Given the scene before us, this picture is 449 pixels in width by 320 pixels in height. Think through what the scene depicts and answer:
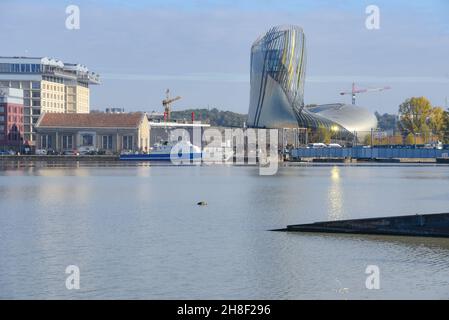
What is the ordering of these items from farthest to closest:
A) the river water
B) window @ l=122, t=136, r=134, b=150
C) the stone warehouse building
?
1. window @ l=122, t=136, r=134, b=150
2. the stone warehouse building
3. the river water

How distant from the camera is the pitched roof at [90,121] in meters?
157

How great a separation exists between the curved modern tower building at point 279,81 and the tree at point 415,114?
90.0 feet

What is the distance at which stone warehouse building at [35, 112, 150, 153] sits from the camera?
15675 centimetres

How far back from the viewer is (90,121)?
157625 millimetres

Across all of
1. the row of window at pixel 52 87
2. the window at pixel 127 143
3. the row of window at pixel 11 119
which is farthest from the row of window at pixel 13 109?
the window at pixel 127 143

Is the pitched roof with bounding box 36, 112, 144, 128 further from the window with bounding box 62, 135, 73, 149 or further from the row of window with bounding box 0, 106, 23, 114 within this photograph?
the row of window with bounding box 0, 106, 23, 114

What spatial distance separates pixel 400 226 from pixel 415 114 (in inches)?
5371

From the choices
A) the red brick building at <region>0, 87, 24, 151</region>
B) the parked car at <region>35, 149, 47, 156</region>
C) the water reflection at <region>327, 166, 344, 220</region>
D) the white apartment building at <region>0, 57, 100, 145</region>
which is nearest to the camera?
the water reflection at <region>327, 166, 344, 220</region>

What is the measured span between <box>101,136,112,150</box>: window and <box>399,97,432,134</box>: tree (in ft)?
178

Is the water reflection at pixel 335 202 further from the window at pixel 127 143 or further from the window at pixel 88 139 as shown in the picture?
the window at pixel 88 139

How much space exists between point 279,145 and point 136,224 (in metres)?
148

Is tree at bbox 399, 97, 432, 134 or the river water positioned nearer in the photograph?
the river water

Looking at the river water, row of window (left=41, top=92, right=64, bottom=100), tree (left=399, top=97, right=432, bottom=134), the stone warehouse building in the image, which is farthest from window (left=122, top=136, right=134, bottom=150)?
the river water
